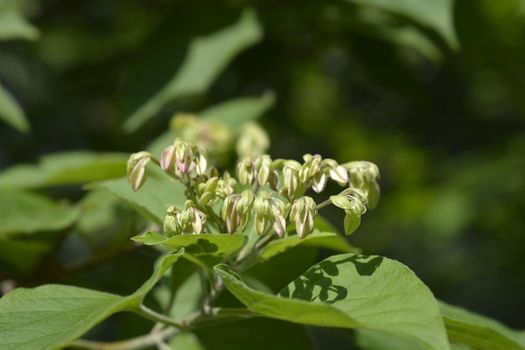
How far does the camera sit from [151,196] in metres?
1.47

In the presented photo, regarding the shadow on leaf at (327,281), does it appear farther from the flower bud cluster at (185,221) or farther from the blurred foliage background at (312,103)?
the blurred foliage background at (312,103)

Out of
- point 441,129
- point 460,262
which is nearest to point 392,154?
point 441,129

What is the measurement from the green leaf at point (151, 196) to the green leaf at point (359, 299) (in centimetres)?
29

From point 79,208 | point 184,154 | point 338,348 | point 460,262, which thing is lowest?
point 338,348

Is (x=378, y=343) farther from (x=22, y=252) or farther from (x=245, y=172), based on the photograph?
(x=22, y=252)

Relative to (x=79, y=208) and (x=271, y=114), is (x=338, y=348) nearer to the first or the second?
(x=271, y=114)

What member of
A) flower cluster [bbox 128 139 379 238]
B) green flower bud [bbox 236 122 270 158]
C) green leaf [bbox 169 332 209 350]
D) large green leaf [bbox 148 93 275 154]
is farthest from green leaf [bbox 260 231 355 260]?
large green leaf [bbox 148 93 275 154]

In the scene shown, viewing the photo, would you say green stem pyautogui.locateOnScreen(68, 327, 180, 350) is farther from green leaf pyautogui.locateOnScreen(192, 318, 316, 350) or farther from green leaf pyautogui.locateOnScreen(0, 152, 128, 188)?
green leaf pyautogui.locateOnScreen(0, 152, 128, 188)

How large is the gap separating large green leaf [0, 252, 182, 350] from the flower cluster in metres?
0.10

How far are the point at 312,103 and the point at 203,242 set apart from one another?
3.10 metres

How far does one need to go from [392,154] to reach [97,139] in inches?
73.0

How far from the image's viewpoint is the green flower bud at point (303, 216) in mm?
1193

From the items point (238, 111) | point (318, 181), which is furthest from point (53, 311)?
point (238, 111)

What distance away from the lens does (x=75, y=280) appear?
2.00 meters
